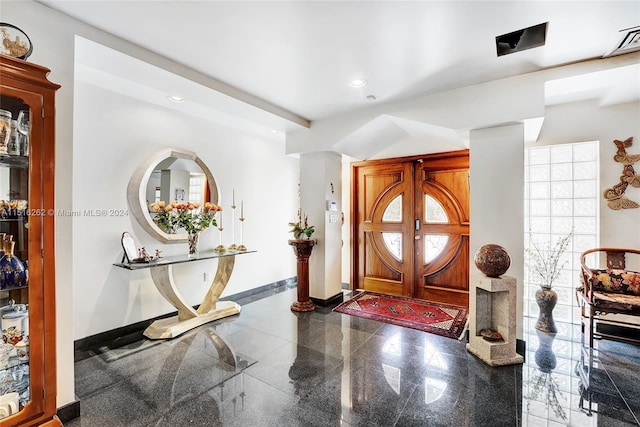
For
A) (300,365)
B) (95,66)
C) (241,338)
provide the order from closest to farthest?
(95,66)
(300,365)
(241,338)

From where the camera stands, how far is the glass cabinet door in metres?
1.55

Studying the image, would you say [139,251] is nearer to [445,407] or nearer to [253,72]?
[253,72]

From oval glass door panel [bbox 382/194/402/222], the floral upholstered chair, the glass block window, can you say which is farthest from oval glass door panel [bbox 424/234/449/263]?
the floral upholstered chair

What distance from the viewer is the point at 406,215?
184 inches

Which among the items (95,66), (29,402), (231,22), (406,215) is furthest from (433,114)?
(29,402)

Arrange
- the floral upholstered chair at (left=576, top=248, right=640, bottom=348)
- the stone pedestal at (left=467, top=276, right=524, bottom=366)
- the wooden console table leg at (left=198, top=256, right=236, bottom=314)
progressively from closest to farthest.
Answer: the stone pedestal at (left=467, top=276, right=524, bottom=366) < the floral upholstered chair at (left=576, top=248, right=640, bottom=348) < the wooden console table leg at (left=198, top=256, right=236, bottom=314)

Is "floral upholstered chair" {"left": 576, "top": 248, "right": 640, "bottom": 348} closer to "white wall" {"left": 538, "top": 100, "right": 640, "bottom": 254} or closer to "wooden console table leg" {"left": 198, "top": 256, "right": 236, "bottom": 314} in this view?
"white wall" {"left": 538, "top": 100, "right": 640, "bottom": 254}

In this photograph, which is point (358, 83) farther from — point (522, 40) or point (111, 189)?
point (111, 189)

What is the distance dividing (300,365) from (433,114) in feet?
9.69

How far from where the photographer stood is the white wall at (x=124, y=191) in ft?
9.31

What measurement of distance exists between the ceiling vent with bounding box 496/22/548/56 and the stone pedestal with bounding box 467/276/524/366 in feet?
6.47

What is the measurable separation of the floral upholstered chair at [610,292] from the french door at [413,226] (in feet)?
4.61

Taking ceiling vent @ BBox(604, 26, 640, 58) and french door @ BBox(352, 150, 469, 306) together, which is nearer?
ceiling vent @ BBox(604, 26, 640, 58)

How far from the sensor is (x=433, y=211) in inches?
177
